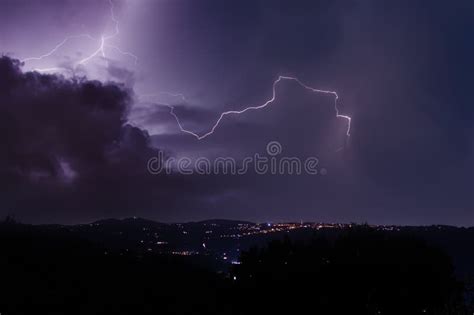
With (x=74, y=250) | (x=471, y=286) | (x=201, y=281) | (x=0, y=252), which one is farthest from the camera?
(x=74, y=250)

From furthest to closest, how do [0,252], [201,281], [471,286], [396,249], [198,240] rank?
[198,240]
[201,281]
[0,252]
[471,286]
[396,249]

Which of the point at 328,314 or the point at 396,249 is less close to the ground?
the point at 396,249

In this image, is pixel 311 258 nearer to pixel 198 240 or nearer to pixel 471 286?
pixel 471 286

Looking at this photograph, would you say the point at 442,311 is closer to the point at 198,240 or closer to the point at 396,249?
the point at 396,249

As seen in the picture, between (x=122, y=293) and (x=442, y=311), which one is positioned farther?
(x=122, y=293)

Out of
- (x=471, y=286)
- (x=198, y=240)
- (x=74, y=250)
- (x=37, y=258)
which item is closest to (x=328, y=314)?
(x=471, y=286)

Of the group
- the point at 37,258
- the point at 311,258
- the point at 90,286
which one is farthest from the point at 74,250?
the point at 311,258
